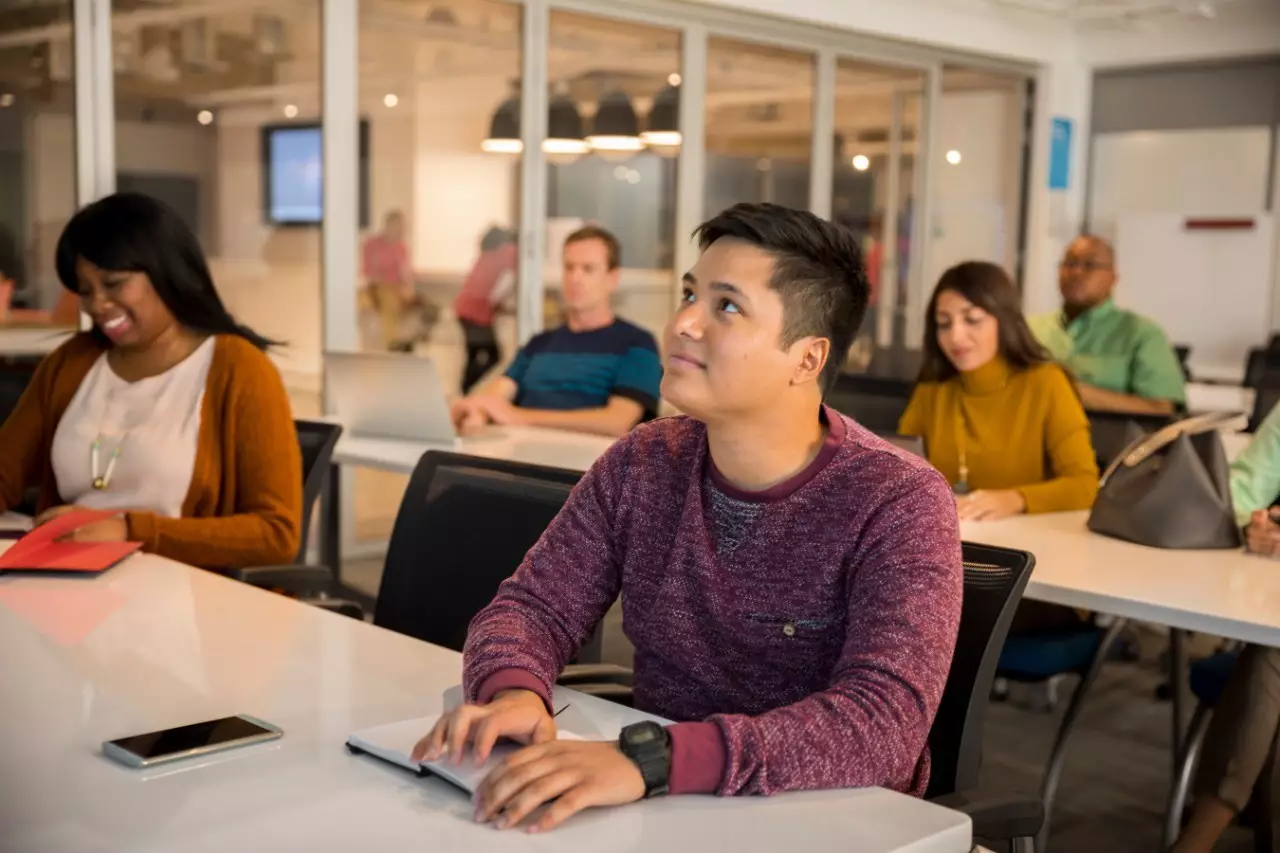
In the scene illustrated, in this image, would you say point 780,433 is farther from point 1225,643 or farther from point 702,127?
point 702,127

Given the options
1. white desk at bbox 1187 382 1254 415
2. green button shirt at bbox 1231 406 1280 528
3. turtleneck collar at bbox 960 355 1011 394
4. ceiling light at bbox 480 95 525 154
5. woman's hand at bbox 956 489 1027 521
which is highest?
ceiling light at bbox 480 95 525 154

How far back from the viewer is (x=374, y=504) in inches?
228

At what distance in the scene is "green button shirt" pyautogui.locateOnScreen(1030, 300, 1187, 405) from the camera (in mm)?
5207

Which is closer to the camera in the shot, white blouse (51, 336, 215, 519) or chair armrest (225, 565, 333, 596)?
chair armrest (225, 565, 333, 596)

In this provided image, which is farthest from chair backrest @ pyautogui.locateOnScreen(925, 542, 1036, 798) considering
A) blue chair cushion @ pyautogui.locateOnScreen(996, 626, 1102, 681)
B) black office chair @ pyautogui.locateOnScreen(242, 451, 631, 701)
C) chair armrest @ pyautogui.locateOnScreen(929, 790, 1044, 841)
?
blue chair cushion @ pyautogui.locateOnScreen(996, 626, 1102, 681)

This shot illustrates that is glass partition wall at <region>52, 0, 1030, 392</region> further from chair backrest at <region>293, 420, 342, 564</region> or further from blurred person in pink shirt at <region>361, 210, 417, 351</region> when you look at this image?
chair backrest at <region>293, 420, 342, 564</region>

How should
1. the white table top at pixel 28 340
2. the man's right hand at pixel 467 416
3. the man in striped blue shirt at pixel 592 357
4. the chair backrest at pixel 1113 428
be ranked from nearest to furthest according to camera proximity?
the chair backrest at pixel 1113 428 < the man's right hand at pixel 467 416 < the man in striped blue shirt at pixel 592 357 < the white table top at pixel 28 340

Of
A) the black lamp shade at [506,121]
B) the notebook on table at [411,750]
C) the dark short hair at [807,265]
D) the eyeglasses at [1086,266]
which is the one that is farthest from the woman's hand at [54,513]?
the eyeglasses at [1086,266]

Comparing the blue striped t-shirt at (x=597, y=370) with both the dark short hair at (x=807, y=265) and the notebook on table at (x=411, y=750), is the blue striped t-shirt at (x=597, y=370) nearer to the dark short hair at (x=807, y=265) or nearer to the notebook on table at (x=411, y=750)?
the dark short hair at (x=807, y=265)

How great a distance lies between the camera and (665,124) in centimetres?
673

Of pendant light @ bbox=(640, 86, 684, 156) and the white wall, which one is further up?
the white wall

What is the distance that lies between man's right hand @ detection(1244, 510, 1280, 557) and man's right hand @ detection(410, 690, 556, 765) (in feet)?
5.65

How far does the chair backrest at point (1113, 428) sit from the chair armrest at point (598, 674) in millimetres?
1892

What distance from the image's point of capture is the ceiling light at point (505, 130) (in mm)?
6066
